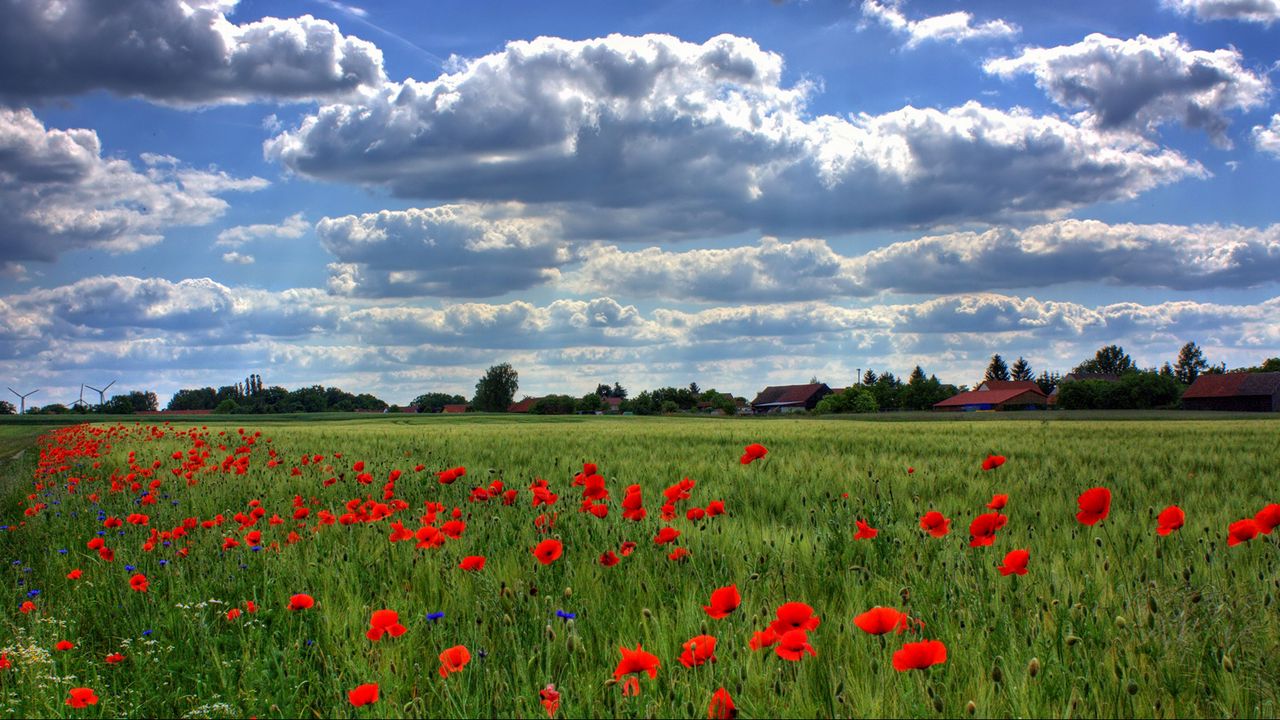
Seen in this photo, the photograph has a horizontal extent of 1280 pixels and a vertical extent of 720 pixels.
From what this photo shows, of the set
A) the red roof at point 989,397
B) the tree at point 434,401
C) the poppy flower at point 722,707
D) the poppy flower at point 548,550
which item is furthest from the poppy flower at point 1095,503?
the tree at point 434,401

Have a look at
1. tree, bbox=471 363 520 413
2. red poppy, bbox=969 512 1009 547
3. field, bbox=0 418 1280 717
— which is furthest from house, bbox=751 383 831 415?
red poppy, bbox=969 512 1009 547

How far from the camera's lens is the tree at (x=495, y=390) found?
122312 millimetres

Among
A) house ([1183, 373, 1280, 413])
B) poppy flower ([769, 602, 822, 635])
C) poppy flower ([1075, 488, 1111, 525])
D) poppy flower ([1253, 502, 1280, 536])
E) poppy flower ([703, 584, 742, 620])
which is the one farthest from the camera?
house ([1183, 373, 1280, 413])

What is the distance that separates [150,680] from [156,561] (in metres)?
2.09

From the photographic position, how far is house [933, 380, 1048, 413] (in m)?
103

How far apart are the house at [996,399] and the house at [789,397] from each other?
55.8ft

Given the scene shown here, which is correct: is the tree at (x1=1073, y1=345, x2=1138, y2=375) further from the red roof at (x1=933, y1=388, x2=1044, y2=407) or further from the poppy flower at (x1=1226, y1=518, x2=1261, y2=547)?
the poppy flower at (x1=1226, y1=518, x2=1261, y2=547)

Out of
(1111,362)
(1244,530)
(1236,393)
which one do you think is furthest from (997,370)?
(1244,530)

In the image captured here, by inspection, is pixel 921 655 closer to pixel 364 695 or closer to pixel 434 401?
pixel 364 695

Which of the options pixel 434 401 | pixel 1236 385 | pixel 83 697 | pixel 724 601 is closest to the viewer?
pixel 724 601

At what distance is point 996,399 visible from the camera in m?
107

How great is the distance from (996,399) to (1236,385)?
1162 inches

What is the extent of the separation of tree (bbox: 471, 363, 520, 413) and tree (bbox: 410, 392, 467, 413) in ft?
56.9

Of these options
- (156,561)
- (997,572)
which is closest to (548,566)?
(997,572)
